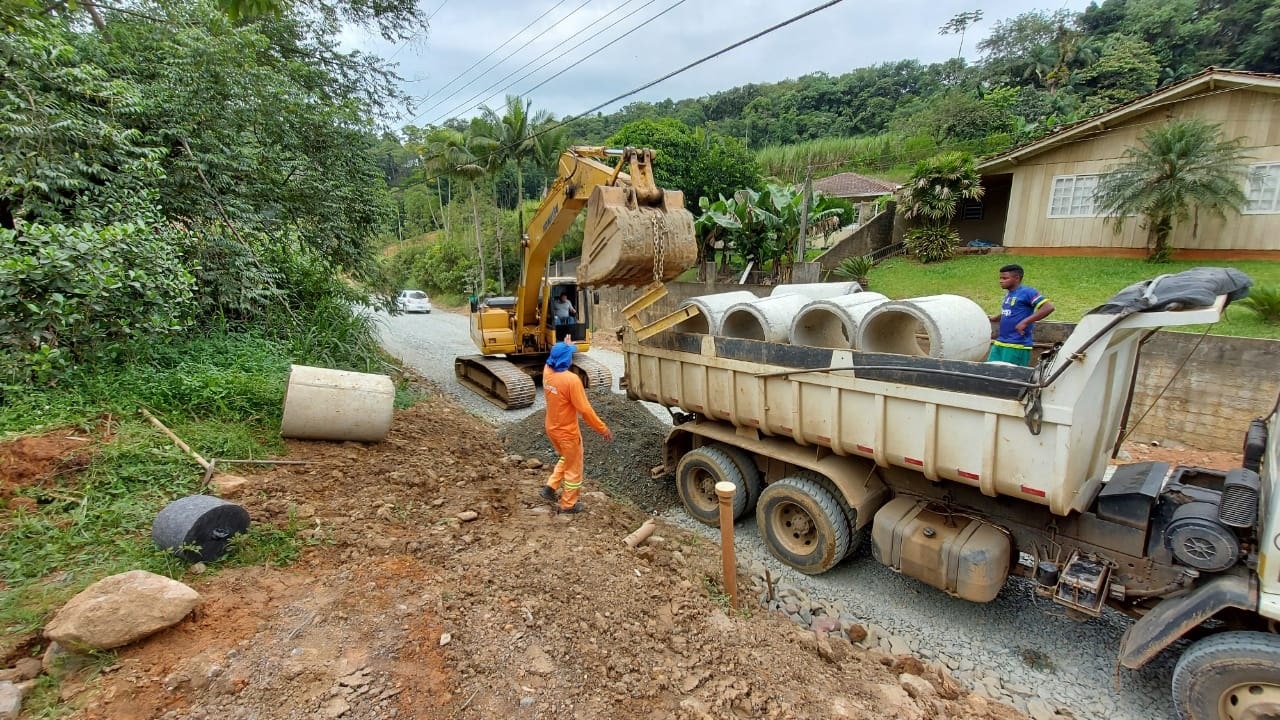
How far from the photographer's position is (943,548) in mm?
3719

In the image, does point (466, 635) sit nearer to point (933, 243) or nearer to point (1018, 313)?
point (1018, 313)

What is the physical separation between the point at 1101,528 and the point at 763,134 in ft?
142

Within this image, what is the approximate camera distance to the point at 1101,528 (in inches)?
134

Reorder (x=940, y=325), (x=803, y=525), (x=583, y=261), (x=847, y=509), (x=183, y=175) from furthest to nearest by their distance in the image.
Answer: (x=183, y=175) < (x=583, y=261) < (x=803, y=525) < (x=847, y=509) < (x=940, y=325)

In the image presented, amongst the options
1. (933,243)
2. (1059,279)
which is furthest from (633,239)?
(933,243)

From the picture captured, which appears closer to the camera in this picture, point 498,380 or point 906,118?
point 498,380

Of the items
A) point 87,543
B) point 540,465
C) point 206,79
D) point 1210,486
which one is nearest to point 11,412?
point 87,543

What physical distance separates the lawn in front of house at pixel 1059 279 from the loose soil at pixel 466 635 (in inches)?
358

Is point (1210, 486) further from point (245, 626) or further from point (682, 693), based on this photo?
point (245, 626)

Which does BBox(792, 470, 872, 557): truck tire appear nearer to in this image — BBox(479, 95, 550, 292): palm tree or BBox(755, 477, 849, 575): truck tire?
BBox(755, 477, 849, 575): truck tire

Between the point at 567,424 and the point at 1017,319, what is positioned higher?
the point at 1017,319

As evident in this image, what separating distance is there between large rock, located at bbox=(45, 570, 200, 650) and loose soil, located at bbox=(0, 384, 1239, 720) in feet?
0.35

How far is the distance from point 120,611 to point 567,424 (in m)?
2.99

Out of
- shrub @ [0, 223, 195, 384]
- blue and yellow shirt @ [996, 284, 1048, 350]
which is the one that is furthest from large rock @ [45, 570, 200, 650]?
blue and yellow shirt @ [996, 284, 1048, 350]
